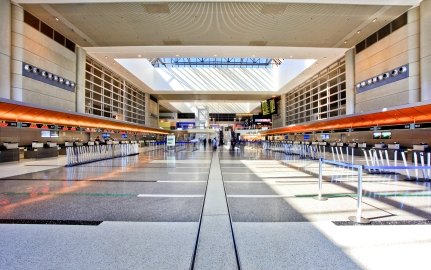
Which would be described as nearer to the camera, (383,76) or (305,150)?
(383,76)

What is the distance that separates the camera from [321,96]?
24328 millimetres

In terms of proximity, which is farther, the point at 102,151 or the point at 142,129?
the point at 142,129

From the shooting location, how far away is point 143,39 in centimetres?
1642

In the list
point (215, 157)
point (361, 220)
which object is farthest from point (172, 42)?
point (361, 220)

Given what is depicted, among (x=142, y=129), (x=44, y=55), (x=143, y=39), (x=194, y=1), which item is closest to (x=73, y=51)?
(x=44, y=55)

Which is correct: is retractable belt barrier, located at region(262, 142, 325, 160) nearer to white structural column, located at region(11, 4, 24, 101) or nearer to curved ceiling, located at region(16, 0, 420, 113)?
curved ceiling, located at region(16, 0, 420, 113)

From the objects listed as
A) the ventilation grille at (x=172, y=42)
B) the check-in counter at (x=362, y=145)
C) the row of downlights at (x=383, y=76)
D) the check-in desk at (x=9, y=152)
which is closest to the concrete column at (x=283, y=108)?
the check-in counter at (x=362, y=145)

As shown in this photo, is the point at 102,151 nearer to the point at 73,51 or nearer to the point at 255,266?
the point at 73,51

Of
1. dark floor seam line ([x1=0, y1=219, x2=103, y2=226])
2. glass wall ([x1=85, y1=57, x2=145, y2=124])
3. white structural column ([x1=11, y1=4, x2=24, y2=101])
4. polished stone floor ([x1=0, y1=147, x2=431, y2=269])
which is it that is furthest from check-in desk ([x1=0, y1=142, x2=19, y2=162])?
dark floor seam line ([x1=0, y1=219, x2=103, y2=226])

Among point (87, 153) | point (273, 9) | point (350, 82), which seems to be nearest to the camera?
point (273, 9)

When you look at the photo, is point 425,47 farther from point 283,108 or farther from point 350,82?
point 283,108

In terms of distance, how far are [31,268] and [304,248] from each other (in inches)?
102

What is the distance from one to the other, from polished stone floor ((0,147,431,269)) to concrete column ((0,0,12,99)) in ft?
26.5

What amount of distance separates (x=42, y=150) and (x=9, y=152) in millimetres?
2657
